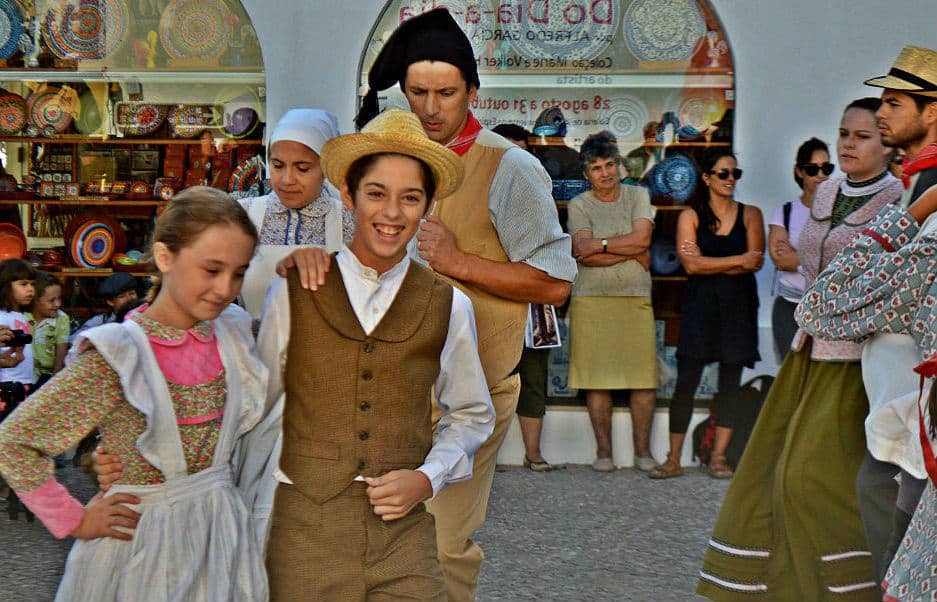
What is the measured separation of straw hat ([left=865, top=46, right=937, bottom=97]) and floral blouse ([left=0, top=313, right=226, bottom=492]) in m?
2.58

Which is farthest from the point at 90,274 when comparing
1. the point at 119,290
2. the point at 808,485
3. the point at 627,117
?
the point at 808,485

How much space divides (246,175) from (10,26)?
208 centimetres

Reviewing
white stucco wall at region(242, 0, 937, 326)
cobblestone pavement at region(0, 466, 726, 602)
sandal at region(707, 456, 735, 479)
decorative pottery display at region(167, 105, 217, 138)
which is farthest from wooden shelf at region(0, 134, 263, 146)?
sandal at region(707, 456, 735, 479)

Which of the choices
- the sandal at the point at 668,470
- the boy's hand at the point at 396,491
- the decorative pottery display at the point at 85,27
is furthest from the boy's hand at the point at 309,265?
the decorative pottery display at the point at 85,27

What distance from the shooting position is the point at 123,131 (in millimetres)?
8891

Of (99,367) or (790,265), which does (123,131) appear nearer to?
(790,265)

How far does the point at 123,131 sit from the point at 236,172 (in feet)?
3.08

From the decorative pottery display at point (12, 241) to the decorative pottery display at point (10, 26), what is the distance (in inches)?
49.6

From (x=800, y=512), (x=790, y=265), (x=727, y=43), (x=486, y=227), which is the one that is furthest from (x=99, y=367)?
(x=727, y=43)

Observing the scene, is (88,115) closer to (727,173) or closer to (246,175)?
(246,175)

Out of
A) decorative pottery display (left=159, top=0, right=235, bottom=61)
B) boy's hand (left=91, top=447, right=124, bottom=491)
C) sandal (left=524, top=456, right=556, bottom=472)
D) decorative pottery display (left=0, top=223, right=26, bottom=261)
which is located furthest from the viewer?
decorative pottery display (left=0, top=223, right=26, bottom=261)

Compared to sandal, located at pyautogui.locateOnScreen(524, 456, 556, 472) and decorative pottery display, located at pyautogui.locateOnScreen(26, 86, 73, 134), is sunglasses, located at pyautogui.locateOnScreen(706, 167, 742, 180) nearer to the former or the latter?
sandal, located at pyautogui.locateOnScreen(524, 456, 556, 472)

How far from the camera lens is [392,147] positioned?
2.98 metres

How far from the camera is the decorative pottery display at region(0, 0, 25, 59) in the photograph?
884 centimetres
